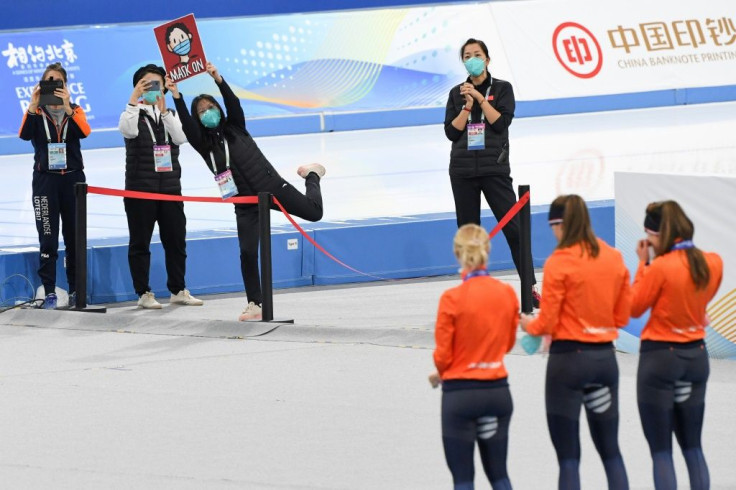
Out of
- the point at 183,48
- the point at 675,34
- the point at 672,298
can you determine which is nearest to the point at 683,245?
the point at 672,298

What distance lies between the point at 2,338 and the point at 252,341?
5.68 ft

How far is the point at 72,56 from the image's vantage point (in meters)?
18.8

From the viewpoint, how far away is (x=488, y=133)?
8.76 meters

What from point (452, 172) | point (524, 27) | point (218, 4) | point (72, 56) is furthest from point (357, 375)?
point (218, 4)

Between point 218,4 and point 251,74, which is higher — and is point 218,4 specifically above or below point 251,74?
above

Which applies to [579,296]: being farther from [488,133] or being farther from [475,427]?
[488,133]

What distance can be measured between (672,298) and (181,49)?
15.9 feet

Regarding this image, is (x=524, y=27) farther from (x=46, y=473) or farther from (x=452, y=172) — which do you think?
(x=46, y=473)

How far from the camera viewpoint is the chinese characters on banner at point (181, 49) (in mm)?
8703

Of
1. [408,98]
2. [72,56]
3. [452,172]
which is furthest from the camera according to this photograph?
[408,98]

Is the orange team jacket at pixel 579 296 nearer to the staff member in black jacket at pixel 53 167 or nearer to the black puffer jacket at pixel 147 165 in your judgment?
the black puffer jacket at pixel 147 165

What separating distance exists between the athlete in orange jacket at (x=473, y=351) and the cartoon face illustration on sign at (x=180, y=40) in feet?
15.4

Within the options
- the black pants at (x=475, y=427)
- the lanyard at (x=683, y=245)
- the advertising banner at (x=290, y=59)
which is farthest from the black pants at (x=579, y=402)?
the advertising banner at (x=290, y=59)

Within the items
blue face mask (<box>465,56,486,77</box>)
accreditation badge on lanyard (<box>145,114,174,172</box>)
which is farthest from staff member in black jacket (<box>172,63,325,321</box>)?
blue face mask (<box>465,56,486,77</box>)
